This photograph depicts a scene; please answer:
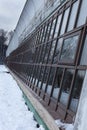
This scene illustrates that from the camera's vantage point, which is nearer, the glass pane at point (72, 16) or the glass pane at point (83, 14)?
the glass pane at point (83, 14)

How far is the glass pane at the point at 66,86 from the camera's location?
16.0 feet

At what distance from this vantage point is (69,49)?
5.27 metres

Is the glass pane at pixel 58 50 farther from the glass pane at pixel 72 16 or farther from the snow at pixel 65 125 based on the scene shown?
the snow at pixel 65 125

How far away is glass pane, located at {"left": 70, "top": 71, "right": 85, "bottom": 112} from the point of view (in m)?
4.30

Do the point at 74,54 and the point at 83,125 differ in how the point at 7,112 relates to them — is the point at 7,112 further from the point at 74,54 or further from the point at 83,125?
the point at 83,125

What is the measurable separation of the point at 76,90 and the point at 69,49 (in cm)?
101

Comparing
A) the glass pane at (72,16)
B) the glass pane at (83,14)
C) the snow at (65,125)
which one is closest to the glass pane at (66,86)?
the snow at (65,125)

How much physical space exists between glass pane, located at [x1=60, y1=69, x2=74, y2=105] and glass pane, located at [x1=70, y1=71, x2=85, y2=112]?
0.30m

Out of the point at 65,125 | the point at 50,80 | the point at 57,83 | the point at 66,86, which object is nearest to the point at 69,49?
the point at 66,86

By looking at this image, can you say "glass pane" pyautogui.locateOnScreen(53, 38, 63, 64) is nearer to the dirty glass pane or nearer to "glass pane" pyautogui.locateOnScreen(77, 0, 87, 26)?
the dirty glass pane

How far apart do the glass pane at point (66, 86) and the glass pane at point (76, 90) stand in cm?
30

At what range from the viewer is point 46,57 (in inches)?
299

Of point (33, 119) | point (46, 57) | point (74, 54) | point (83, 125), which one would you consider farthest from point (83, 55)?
point (46, 57)

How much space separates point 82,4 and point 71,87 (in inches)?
52.2
